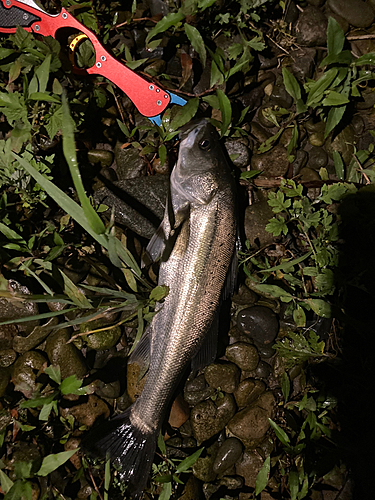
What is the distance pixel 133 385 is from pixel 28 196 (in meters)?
1.80

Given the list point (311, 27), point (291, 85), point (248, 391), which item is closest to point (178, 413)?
point (248, 391)

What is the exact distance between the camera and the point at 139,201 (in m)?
3.03

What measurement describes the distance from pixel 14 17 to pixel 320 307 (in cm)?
332

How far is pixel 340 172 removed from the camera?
125 inches

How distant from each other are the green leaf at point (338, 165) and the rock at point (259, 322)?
140 cm

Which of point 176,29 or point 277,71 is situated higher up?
point 176,29

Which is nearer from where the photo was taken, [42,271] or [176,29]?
[42,271]

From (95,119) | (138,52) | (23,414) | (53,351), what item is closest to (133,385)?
(53,351)

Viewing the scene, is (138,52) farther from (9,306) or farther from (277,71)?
(9,306)

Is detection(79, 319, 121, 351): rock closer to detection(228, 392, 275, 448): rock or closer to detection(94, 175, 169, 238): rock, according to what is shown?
detection(94, 175, 169, 238): rock

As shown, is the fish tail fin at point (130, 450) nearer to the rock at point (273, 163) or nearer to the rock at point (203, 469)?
the rock at point (203, 469)

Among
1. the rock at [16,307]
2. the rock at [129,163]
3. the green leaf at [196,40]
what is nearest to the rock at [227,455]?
the rock at [16,307]

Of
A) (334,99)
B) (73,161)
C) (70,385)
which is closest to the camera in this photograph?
(73,161)

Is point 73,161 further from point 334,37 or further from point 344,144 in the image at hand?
point 344,144
